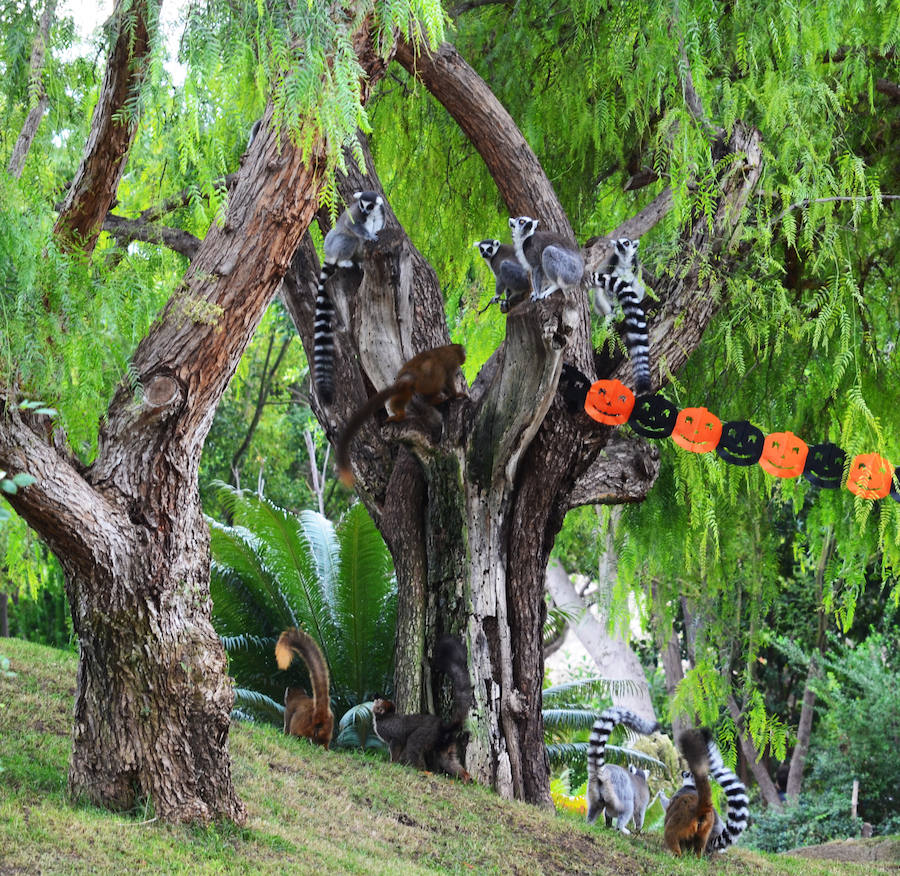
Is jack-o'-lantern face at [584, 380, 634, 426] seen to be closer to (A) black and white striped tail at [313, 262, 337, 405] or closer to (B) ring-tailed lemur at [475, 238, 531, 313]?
(B) ring-tailed lemur at [475, 238, 531, 313]

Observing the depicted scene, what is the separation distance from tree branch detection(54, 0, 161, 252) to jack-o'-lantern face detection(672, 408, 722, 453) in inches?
144

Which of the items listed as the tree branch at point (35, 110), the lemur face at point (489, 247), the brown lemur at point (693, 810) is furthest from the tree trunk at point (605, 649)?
the tree branch at point (35, 110)

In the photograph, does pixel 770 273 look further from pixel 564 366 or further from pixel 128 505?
pixel 128 505

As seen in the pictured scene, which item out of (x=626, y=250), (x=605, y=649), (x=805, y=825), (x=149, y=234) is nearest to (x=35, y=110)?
(x=149, y=234)

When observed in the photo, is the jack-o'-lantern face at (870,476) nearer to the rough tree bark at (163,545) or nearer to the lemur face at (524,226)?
the lemur face at (524,226)

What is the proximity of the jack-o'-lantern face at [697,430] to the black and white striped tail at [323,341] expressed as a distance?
2.28 m

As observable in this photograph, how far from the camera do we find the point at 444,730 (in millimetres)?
6898

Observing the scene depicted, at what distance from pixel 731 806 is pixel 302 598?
422 centimetres

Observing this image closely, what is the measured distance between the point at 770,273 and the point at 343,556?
4.32 meters

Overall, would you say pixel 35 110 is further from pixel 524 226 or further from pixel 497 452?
pixel 497 452

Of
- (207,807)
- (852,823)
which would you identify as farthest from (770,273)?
(852,823)

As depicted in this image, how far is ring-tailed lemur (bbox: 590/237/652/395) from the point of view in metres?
6.89

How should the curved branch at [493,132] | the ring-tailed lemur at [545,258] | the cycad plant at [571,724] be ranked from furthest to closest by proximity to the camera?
the cycad plant at [571,724]
the curved branch at [493,132]
the ring-tailed lemur at [545,258]

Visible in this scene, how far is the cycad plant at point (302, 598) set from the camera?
942 centimetres
